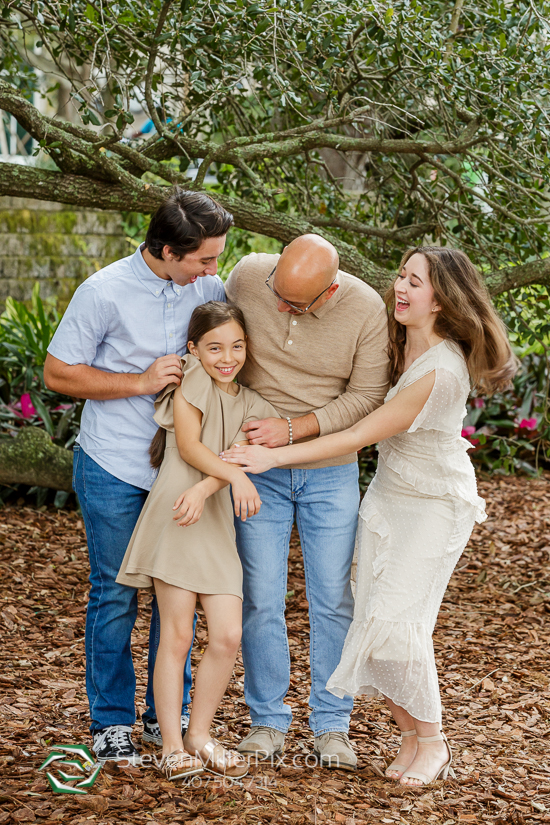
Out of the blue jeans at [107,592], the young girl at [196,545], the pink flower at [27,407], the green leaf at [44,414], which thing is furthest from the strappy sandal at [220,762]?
the pink flower at [27,407]

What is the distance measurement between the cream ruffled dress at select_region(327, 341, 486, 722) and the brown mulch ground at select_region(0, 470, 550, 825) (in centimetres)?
32

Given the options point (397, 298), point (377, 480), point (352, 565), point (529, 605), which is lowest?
point (529, 605)

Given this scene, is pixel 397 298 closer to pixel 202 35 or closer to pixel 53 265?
pixel 202 35

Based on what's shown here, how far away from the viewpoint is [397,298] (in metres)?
2.76

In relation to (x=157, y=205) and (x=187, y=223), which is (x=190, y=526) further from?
(x=157, y=205)

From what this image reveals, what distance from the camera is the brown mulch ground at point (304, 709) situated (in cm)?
253

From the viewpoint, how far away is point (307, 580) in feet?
9.67

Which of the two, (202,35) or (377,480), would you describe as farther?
(202,35)

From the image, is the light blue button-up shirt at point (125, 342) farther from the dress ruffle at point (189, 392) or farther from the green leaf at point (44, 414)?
the green leaf at point (44, 414)

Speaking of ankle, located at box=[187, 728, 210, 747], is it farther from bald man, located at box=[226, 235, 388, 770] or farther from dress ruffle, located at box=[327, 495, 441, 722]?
dress ruffle, located at box=[327, 495, 441, 722]

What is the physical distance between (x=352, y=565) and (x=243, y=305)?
99 centimetres

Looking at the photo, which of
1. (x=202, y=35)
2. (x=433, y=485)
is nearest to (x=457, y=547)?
(x=433, y=485)

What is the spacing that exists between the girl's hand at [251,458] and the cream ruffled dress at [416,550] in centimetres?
45

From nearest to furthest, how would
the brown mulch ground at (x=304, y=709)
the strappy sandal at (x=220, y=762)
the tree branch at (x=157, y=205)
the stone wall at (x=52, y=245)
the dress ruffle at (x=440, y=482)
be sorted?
the brown mulch ground at (x=304, y=709) → the strappy sandal at (x=220, y=762) → the dress ruffle at (x=440, y=482) → the tree branch at (x=157, y=205) → the stone wall at (x=52, y=245)
